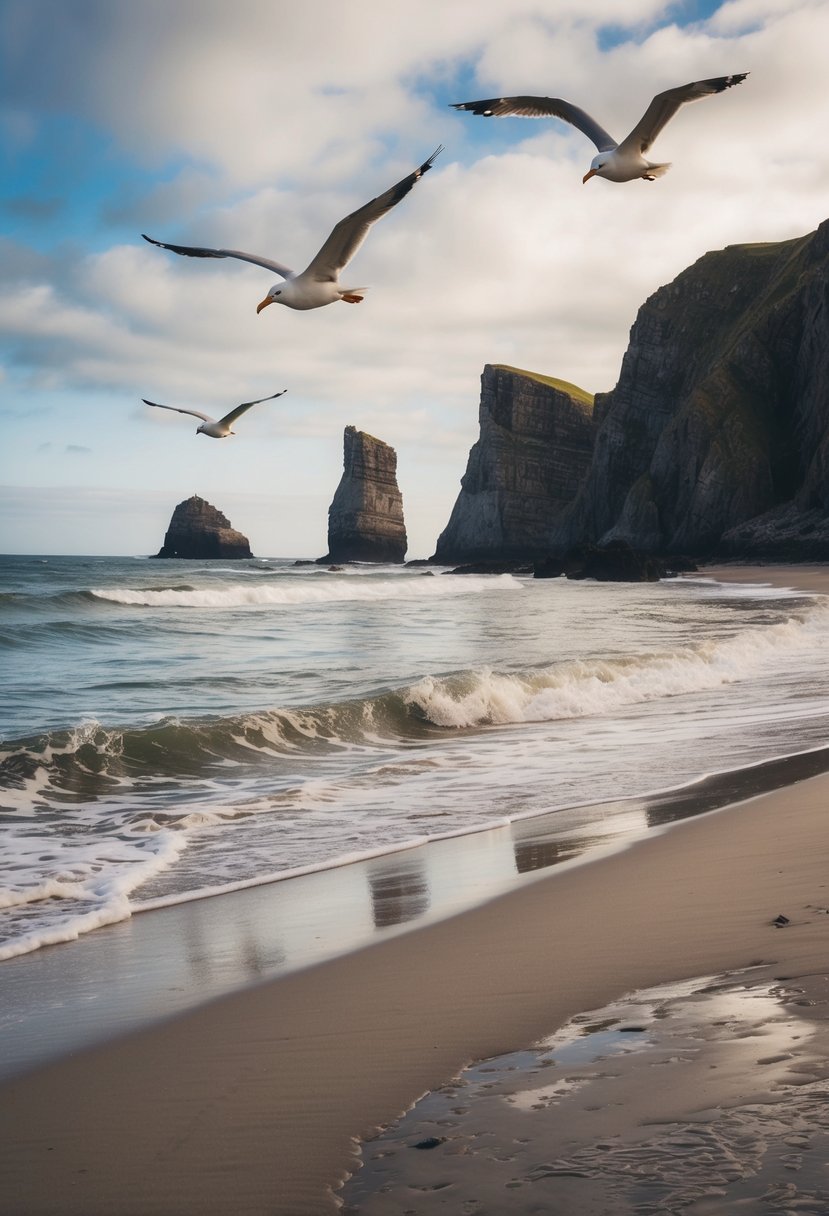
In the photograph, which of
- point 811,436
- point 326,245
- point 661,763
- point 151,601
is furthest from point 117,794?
point 811,436

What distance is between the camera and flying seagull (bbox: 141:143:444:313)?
1013cm

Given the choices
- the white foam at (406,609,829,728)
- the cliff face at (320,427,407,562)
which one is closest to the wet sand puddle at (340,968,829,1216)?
the white foam at (406,609,829,728)

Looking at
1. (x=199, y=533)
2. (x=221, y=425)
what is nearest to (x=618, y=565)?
(x=221, y=425)

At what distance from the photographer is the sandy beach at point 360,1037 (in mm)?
2719

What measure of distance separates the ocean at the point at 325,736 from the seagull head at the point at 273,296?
170 inches

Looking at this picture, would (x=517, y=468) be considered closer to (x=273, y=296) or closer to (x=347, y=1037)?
(x=273, y=296)

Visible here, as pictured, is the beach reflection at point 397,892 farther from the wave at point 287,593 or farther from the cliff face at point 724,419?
the cliff face at point 724,419

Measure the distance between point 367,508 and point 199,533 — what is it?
24787 mm

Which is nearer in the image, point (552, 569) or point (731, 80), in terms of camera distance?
point (731, 80)

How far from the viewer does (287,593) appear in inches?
1747

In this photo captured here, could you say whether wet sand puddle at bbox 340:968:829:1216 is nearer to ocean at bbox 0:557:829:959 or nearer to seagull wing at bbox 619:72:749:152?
ocean at bbox 0:557:829:959

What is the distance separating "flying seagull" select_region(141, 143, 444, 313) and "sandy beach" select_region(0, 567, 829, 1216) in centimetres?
666

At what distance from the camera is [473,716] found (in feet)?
43.6

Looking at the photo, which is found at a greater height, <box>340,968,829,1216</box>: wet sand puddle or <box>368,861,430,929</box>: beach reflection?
<box>340,968,829,1216</box>: wet sand puddle
